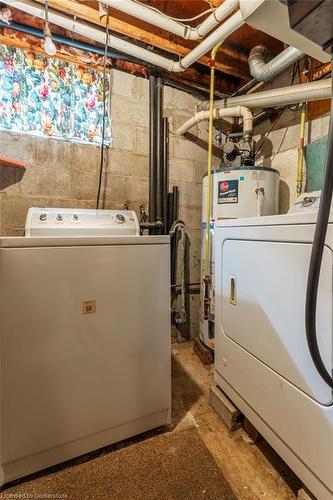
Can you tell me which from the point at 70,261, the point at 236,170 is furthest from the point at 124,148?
the point at 70,261

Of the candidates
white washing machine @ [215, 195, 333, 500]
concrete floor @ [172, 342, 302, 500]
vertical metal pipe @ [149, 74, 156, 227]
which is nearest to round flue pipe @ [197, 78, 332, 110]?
vertical metal pipe @ [149, 74, 156, 227]

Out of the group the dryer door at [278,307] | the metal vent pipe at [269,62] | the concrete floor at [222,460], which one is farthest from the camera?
the metal vent pipe at [269,62]

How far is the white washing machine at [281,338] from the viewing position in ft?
2.65

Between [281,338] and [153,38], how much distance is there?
81.3 inches

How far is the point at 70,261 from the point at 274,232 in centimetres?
84

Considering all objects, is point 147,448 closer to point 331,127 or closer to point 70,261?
point 70,261

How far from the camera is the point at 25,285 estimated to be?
984mm

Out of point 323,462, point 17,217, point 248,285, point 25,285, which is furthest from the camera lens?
point 17,217

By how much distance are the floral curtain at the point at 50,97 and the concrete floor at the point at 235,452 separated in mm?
1982

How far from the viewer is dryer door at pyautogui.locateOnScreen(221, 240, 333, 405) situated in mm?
794

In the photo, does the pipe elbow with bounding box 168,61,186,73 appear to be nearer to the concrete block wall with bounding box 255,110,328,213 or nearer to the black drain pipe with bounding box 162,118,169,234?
the black drain pipe with bounding box 162,118,169,234

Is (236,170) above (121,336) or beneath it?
above

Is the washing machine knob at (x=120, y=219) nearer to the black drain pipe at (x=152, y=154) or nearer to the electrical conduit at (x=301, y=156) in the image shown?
the black drain pipe at (x=152, y=154)

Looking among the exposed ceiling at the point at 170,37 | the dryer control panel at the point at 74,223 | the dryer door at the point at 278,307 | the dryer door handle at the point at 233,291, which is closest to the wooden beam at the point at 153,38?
the exposed ceiling at the point at 170,37
